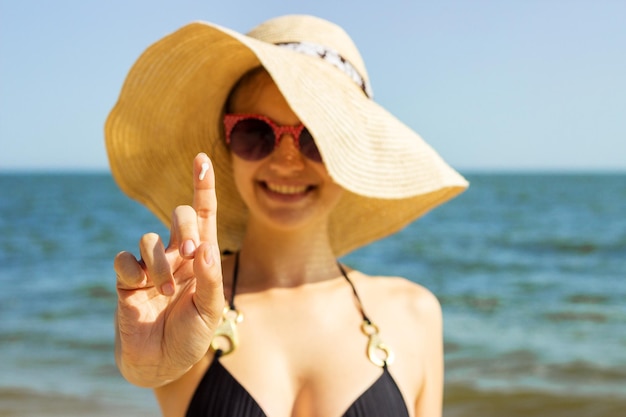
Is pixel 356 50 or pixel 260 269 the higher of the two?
pixel 356 50

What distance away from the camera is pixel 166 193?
2721 millimetres

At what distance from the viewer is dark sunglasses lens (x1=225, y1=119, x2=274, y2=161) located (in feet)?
7.44

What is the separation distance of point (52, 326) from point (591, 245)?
1066 centimetres

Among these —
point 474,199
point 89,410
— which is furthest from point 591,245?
point 474,199

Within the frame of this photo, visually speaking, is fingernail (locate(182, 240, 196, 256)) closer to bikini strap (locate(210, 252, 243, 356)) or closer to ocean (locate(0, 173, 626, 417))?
bikini strap (locate(210, 252, 243, 356))

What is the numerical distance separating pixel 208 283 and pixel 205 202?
0.58 ft

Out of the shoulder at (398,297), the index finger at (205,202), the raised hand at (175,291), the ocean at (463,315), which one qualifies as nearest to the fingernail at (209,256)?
the raised hand at (175,291)

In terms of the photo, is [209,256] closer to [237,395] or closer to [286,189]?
[237,395]

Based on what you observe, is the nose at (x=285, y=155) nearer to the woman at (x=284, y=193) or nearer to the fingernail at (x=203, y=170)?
the woman at (x=284, y=193)

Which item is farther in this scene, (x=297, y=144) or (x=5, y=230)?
(x=5, y=230)

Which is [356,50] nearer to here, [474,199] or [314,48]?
[314,48]

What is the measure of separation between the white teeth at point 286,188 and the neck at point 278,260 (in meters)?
0.16

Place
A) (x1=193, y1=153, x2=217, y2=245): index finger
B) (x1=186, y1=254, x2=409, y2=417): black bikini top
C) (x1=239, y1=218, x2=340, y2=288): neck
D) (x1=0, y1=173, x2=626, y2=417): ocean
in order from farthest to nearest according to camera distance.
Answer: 1. (x1=0, y1=173, x2=626, y2=417): ocean
2. (x1=239, y1=218, x2=340, y2=288): neck
3. (x1=186, y1=254, x2=409, y2=417): black bikini top
4. (x1=193, y1=153, x2=217, y2=245): index finger

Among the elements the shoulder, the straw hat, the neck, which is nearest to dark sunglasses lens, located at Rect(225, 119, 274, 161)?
the straw hat
